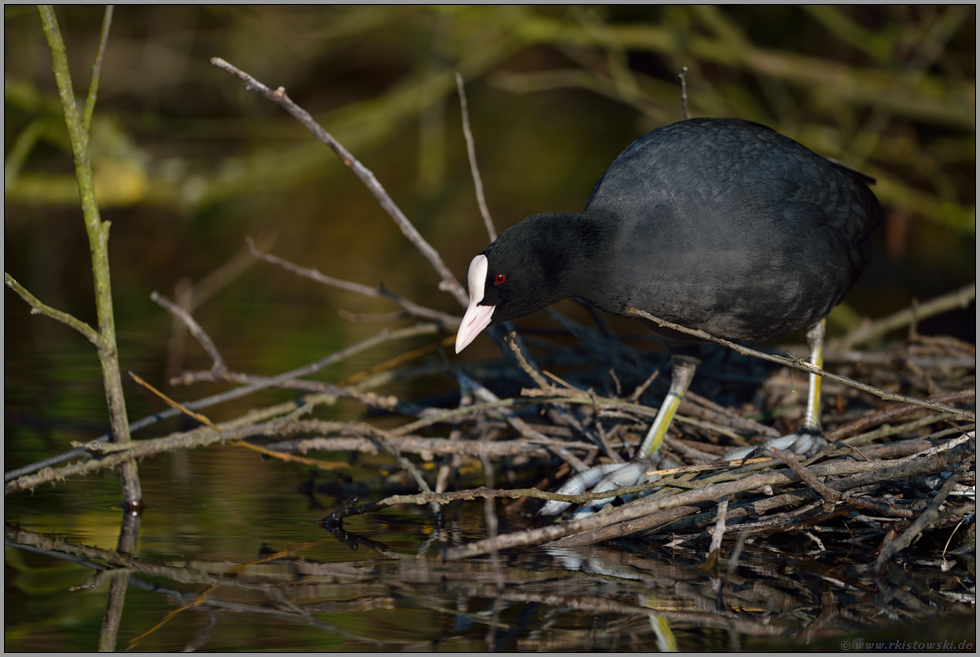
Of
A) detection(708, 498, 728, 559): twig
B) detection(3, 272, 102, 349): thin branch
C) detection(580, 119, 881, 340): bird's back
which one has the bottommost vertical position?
detection(708, 498, 728, 559): twig

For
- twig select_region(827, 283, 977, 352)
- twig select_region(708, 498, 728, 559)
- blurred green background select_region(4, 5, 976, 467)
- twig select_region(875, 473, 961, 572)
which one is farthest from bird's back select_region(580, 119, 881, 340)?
blurred green background select_region(4, 5, 976, 467)

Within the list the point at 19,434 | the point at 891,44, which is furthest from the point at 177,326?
the point at 891,44

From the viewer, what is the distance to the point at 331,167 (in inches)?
315

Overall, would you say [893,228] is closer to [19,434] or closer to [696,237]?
[696,237]

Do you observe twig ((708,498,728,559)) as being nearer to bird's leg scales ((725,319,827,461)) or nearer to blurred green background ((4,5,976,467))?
bird's leg scales ((725,319,827,461))

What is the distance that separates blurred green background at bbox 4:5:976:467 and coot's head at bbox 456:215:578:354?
1949 mm

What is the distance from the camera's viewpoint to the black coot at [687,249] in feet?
10.7

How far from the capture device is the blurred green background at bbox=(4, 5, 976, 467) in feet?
19.4

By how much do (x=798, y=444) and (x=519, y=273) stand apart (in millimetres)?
1286

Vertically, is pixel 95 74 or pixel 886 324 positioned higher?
pixel 95 74

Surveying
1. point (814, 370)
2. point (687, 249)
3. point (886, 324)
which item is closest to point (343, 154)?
point (687, 249)

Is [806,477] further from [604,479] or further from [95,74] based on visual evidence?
[95,74]

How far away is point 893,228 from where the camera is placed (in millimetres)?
6367

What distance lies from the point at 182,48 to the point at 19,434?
735 centimetres
